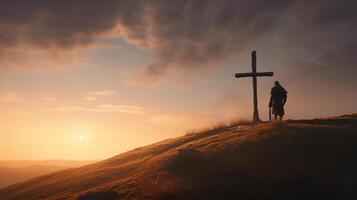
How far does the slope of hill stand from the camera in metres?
15.9

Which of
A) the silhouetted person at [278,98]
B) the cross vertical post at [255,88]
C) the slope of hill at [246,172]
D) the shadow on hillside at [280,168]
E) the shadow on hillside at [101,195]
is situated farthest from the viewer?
the cross vertical post at [255,88]

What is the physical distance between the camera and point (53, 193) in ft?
72.4

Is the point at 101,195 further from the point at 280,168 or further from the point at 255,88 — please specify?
the point at 255,88

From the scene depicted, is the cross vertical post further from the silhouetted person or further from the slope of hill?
the slope of hill

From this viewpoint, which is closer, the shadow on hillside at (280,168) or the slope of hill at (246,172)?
the shadow on hillside at (280,168)

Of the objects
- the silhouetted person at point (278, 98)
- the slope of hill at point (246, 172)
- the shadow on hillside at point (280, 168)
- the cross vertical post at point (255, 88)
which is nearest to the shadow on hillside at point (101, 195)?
the slope of hill at point (246, 172)

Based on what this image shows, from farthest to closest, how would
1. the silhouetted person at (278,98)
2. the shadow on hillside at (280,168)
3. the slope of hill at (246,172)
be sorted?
1. the silhouetted person at (278,98)
2. the slope of hill at (246,172)
3. the shadow on hillside at (280,168)

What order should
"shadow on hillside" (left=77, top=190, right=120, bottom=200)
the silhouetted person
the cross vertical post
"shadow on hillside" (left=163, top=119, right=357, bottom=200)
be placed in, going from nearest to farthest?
"shadow on hillside" (left=163, top=119, right=357, bottom=200) < "shadow on hillside" (left=77, top=190, right=120, bottom=200) < the silhouetted person < the cross vertical post

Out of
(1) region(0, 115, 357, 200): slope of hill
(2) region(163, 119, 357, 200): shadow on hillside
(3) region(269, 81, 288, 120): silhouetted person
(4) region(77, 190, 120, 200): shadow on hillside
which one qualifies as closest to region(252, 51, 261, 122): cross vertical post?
(3) region(269, 81, 288, 120): silhouetted person

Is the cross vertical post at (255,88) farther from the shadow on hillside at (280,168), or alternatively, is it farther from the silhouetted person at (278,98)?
the shadow on hillside at (280,168)

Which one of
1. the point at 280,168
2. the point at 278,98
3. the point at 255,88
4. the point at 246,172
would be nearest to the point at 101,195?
the point at 246,172

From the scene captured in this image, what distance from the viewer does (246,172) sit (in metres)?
17.7

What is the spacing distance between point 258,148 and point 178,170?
404cm

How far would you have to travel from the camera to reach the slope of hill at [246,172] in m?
15.9
